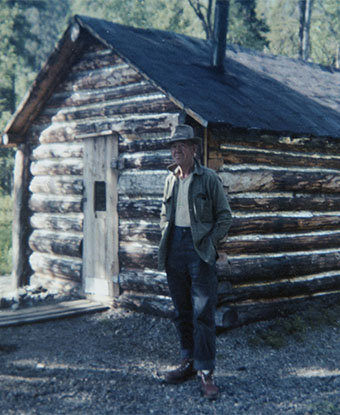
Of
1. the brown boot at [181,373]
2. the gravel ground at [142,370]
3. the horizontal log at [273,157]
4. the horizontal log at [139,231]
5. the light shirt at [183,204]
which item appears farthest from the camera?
the horizontal log at [139,231]

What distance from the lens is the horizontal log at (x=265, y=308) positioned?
23.5 ft

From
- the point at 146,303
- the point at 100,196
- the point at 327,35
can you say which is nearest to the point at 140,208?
the point at 100,196

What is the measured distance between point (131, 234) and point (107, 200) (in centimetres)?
76

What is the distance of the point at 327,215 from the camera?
9.07m

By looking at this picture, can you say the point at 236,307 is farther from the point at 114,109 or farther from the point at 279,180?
the point at 114,109

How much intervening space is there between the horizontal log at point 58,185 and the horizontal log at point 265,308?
11.0 ft

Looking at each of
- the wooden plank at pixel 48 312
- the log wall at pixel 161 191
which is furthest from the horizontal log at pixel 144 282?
the wooden plank at pixel 48 312

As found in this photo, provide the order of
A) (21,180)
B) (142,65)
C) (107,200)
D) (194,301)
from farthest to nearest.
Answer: (21,180) < (107,200) < (142,65) < (194,301)

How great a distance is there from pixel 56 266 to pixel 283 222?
4.10 metres

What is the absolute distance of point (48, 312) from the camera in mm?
8023

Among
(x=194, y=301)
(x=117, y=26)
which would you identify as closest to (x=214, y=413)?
(x=194, y=301)

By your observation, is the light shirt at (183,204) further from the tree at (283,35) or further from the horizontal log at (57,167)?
the tree at (283,35)

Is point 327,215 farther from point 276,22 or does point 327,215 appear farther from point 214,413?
point 276,22

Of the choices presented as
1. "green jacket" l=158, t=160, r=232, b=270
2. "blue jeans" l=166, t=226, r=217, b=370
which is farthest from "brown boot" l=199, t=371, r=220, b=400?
"green jacket" l=158, t=160, r=232, b=270
